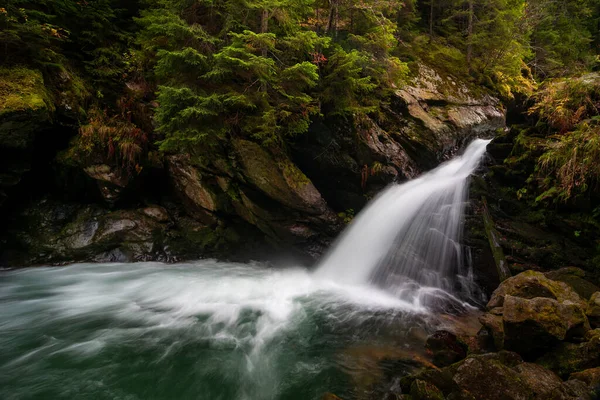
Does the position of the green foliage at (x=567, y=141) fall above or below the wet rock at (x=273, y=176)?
above

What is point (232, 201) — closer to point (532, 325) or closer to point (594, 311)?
point (532, 325)

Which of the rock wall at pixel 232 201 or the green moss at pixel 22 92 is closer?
the green moss at pixel 22 92

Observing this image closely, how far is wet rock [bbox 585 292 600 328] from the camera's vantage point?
13.8 ft

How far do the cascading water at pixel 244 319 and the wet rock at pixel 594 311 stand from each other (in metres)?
2.34

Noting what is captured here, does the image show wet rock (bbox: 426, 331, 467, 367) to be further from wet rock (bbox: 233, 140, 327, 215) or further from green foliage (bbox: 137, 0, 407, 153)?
green foliage (bbox: 137, 0, 407, 153)

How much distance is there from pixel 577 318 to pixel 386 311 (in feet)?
11.1

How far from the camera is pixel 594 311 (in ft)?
14.0

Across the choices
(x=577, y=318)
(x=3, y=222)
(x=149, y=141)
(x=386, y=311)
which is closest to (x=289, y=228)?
(x=386, y=311)

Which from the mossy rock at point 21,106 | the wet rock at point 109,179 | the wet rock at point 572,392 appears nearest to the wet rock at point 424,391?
the wet rock at point 572,392

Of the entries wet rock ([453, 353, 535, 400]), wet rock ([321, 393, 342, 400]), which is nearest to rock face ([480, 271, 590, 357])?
wet rock ([453, 353, 535, 400])

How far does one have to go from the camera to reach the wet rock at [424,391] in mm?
3297

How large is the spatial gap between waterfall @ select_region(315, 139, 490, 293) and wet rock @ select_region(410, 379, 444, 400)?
4290mm

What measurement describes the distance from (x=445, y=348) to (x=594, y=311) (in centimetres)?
212

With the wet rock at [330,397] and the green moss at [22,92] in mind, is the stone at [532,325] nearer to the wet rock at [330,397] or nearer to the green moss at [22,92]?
the wet rock at [330,397]
